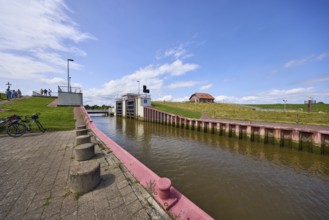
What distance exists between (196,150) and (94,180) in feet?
30.5

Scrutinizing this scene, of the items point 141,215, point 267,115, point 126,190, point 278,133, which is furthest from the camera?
point 267,115

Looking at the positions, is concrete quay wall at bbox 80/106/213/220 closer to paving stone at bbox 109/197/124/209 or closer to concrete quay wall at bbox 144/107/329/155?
paving stone at bbox 109/197/124/209

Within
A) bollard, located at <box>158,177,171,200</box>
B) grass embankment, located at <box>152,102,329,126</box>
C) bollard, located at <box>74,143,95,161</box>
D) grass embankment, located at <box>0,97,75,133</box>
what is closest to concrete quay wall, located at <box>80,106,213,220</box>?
bollard, located at <box>158,177,171,200</box>

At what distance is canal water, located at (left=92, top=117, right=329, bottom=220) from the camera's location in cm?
494

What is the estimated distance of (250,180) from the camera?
270 inches

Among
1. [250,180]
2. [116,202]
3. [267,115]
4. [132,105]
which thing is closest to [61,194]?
[116,202]

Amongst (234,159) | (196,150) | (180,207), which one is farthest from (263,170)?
(180,207)

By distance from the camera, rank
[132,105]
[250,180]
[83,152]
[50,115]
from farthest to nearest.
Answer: [132,105]
[50,115]
[250,180]
[83,152]

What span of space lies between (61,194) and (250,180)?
7.91 m

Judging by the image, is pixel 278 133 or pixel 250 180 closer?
pixel 250 180

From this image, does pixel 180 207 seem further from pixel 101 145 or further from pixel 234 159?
pixel 234 159

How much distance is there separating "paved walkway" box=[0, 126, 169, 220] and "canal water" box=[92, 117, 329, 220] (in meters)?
2.88

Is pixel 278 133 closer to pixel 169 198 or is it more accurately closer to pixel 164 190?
pixel 169 198

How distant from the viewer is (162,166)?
834 centimetres
